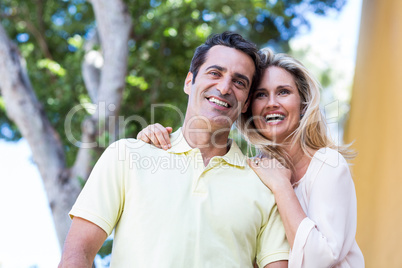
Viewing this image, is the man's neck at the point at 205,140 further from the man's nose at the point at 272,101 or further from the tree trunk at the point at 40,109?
the tree trunk at the point at 40,109

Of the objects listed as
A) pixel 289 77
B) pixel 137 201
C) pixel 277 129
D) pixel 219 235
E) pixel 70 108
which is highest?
pixel 289 77

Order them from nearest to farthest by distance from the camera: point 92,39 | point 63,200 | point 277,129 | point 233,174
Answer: point 233,174, point 277,129, point 63,200, point 92,39

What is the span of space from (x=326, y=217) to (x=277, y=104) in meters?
0.58

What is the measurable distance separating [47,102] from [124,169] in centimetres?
570

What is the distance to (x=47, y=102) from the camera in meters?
7.32

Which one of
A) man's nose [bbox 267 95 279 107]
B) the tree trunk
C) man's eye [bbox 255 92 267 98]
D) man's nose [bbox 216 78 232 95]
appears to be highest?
man's nose [bbox 216 78 232 95]

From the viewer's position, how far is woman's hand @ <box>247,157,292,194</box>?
209 centimetres

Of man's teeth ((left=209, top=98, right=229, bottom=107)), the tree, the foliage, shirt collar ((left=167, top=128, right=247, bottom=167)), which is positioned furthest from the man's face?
the foliage

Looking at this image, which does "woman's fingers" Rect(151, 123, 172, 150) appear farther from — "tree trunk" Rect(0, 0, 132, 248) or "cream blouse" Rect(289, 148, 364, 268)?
"tree trunk" Rect(0, 0, 132, 248)

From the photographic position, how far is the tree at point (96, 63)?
5.00 meters

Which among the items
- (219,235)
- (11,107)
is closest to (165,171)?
(219,235)

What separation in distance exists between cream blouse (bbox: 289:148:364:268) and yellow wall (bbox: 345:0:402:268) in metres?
0.90

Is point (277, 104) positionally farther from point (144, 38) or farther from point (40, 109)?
point (144, 38)

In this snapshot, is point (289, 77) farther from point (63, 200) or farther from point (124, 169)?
point (63, 200)
